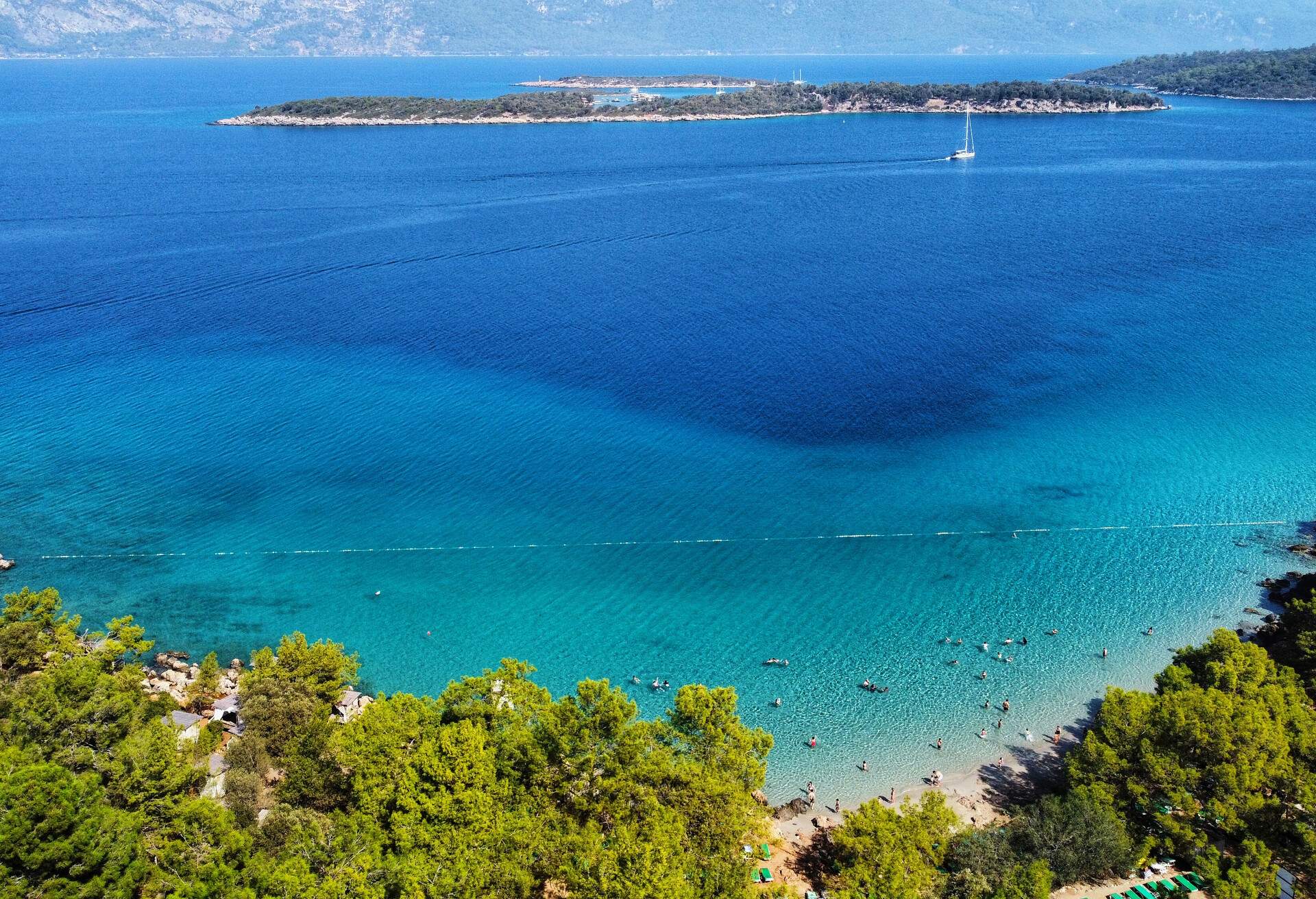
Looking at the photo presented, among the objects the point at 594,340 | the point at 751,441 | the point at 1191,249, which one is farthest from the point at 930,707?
the point at 1191,249

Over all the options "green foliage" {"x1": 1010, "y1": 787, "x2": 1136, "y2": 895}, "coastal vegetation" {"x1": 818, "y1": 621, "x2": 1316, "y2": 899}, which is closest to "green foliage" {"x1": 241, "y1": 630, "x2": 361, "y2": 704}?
"coastal vegetation" {"x1": 818, "y1": 621, "x2": 1316, "y2": 899}

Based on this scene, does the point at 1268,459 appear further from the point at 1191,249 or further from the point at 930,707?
the point at 1191,249

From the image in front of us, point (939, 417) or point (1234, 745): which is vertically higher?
point (939, 417)

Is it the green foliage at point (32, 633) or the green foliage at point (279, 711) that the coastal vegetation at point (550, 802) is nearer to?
the green foliage at point (279, 711)

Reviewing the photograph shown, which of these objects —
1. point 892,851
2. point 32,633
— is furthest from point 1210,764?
point 32,633

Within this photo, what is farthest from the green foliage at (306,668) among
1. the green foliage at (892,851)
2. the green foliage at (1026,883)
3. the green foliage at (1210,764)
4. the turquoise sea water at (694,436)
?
the green foliage at (1210,764)

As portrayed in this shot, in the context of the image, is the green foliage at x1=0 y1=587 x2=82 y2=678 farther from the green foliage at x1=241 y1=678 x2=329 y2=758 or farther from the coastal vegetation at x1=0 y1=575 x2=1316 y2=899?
the green foliage at x1=241 y1=678 x2=329 y2=758
